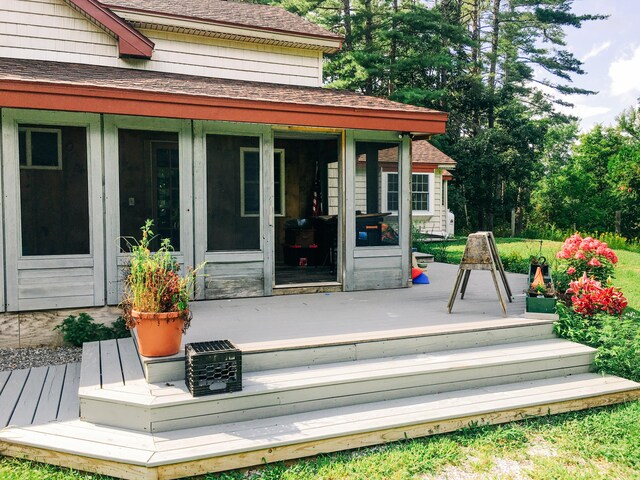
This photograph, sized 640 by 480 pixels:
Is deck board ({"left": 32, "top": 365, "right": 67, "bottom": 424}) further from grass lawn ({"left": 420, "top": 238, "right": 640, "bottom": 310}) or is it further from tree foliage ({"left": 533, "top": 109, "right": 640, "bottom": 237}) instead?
tree foliage ({"left": 533, "top": 109, "right": 640, "bottom": 237})

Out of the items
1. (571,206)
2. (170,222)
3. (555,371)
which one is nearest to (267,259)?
(170,222)

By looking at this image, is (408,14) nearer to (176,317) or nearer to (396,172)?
(396,172)

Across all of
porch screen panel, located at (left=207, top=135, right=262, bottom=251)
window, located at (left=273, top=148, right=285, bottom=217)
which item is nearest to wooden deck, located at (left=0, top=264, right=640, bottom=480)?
porch screen panel, located at (left=207, top=135, right=262, bottom=251)

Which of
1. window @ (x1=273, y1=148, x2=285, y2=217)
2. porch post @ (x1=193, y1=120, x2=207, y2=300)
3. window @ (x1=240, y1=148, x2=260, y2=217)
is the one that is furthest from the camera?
window @ (x1=273, y1=148, x2=285, y2=217)

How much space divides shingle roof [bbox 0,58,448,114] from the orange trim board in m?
0.06

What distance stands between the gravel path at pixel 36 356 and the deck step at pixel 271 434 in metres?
1.61

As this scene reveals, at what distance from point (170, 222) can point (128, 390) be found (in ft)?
8.73

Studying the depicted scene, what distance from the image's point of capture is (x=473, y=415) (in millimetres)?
3863

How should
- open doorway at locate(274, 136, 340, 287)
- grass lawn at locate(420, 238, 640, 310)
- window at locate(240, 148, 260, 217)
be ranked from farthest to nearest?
open doorway at locate(274, 136, 340, 287)
grass lawn at locate(420, 238, 640, 310)
window at locate(240, 148, 260, 217)

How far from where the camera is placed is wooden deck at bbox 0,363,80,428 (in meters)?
3.68

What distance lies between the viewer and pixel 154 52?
7.92m

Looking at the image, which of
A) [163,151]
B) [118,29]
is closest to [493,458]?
[163,151]

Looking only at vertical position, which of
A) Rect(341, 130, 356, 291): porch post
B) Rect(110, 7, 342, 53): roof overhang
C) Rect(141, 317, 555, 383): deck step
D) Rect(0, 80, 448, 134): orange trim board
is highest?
Rect(110, 7, 342, 53): roof overhang

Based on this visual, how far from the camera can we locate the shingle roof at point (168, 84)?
215 inches
